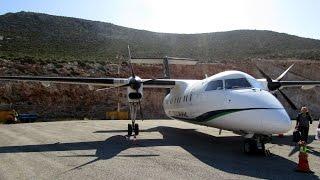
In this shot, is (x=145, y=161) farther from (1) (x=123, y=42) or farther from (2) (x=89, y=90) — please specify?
(1) (x=123, y=42)

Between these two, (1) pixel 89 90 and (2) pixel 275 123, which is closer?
(2) pixel 275 123

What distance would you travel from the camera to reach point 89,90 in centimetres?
5197

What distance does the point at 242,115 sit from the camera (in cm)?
1424

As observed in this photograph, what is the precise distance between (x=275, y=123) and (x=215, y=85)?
159 inches

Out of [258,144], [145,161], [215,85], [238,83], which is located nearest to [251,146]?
[258,144]

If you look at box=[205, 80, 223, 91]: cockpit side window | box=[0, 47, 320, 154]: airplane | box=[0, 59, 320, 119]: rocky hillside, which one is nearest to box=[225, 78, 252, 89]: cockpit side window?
box=[0, 47, 320, 154]: airplane

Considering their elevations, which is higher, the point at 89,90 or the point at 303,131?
the point at 89,90

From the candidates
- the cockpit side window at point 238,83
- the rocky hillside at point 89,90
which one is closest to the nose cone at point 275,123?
the cockpit side window at point 238,83

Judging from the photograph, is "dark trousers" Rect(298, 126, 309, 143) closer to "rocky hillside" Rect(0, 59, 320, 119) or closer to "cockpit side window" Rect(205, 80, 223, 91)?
"cockpit side window" Rect(205, 80, 223, 91)

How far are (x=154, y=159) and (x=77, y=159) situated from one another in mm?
2490

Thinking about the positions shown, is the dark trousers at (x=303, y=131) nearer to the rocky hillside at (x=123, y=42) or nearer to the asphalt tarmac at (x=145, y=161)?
the asphalt tarmac at (x=145, y=161)

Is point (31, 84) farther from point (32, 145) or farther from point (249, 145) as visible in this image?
point (249, 145)

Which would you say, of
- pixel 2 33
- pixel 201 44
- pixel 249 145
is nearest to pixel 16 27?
pixel 2 33

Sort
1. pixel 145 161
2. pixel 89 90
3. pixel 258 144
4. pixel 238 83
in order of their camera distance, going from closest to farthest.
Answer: pixel 145 161, pixel 258 144, pixel 238 83, pixel 89 90
